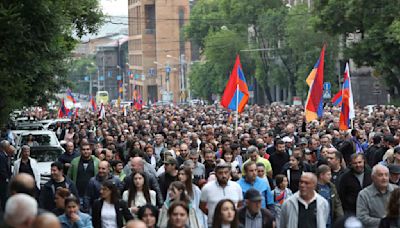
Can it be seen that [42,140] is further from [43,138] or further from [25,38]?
[25,38]

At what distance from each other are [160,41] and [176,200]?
152706mm

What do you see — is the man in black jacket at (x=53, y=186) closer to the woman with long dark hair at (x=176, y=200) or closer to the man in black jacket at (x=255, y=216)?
the woman with long dark hair at (x=176, y=200)

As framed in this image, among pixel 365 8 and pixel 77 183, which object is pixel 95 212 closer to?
pixel 77 183

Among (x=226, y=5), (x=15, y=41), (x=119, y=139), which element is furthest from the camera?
(x=226, y=5)

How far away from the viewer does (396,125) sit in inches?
1221

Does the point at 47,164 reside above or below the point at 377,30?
below

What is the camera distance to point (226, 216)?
34.8 ft

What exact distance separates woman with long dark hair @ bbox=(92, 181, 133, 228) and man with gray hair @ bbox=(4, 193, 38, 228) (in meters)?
4.83

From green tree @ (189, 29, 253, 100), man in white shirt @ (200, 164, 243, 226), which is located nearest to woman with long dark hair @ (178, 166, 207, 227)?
man in white shirt @ (200, 164, 243, 226)

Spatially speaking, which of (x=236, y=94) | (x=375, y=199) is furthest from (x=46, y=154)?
(x=375, y=199)

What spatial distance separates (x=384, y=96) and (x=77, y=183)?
224ft

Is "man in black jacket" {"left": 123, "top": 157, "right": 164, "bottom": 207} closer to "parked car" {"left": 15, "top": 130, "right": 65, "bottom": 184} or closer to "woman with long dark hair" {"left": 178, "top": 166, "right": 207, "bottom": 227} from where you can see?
"woman with long dark hair" {"left": 178, "top": 166, "right": 207, "bottom": 227}

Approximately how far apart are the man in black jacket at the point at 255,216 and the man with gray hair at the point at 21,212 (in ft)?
13.8

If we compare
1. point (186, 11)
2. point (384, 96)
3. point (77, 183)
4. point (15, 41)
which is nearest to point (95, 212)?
point (77, 183)
